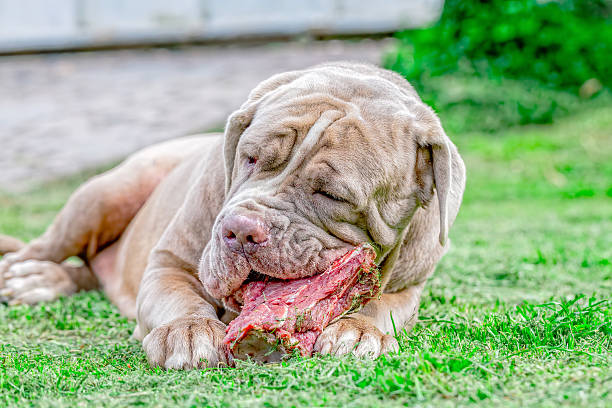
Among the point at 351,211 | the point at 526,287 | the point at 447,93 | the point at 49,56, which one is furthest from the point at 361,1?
the point at 351,211

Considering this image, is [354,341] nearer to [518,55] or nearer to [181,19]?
[518,55]

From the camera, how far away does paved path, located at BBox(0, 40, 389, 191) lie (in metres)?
10.2

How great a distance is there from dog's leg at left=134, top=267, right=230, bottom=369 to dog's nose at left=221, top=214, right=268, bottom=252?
1.11ft

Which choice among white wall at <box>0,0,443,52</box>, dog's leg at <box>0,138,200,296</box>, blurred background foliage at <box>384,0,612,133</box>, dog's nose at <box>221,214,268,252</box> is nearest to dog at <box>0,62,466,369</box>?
dog's nose at <box>221,214,268,252</box>

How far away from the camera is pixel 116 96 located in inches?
478

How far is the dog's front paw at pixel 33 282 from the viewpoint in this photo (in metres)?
4.36

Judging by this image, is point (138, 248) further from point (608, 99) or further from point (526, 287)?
point (608, 99)

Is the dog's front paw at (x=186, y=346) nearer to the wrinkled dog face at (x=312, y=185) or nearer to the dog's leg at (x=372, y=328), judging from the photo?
the wrinkled dog face at (x=312, y=185)

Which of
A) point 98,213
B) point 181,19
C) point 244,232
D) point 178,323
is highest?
point 244,232

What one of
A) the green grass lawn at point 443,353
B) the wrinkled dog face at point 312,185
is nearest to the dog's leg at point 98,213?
the green grass lawn at point 443,353

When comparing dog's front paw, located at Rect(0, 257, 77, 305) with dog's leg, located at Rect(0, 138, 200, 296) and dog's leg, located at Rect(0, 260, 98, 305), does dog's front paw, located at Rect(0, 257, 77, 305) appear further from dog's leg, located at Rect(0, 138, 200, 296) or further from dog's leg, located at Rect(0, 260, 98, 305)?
dog's leg, located at Rect(0, 138, 200, 296)

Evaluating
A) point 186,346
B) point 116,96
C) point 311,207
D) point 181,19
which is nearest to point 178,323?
point 186,346

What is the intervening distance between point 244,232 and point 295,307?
1.05 ft

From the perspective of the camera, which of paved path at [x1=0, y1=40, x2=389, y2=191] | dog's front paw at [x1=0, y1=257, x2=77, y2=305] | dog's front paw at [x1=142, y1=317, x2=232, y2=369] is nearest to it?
dog's front paw at [x1=142, y1=317, x2=232, y2=369]
